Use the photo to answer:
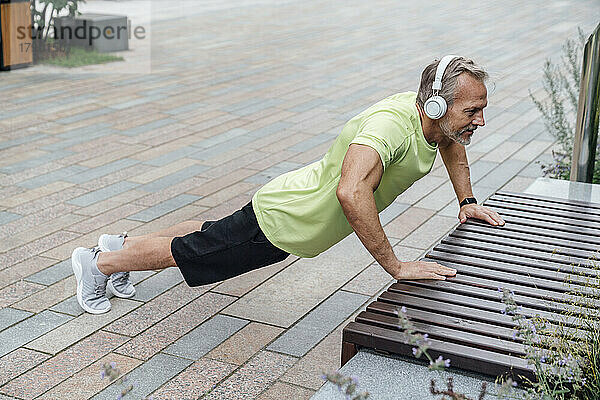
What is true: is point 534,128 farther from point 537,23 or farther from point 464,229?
point 537,23

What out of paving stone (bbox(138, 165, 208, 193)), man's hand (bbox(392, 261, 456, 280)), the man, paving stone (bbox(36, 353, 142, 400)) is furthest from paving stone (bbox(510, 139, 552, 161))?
paving stone (bbox(36, 353, 142, 400))

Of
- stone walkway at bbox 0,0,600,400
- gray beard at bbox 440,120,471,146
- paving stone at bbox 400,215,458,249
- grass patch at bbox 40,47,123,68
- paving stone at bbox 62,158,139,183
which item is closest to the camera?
gray beard at bbox 440,120,471,146

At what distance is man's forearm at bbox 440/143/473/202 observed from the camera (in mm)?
3922

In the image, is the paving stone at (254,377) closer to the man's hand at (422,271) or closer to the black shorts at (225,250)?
the black shorts at (225,250)

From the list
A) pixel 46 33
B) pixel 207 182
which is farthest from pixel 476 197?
pixel 46 33

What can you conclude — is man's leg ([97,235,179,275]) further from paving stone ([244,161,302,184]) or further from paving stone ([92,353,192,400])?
paving stone ([244,161,302,184])

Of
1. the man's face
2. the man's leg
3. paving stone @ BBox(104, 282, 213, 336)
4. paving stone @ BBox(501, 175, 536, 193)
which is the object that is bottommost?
paving stone @ BBox(104, 282, 213, 336)

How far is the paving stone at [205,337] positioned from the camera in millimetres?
3660

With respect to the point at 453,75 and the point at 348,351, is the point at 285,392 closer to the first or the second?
the point at 348,351

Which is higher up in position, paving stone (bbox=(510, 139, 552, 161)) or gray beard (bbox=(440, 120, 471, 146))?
gray beard (bbox=(440, 120, 471, 146))

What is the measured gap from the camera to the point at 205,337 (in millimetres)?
3797

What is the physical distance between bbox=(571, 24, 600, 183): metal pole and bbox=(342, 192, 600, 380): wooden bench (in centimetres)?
94

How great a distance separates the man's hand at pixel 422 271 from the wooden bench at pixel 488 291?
0.03 m

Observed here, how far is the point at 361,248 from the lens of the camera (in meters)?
4.95
